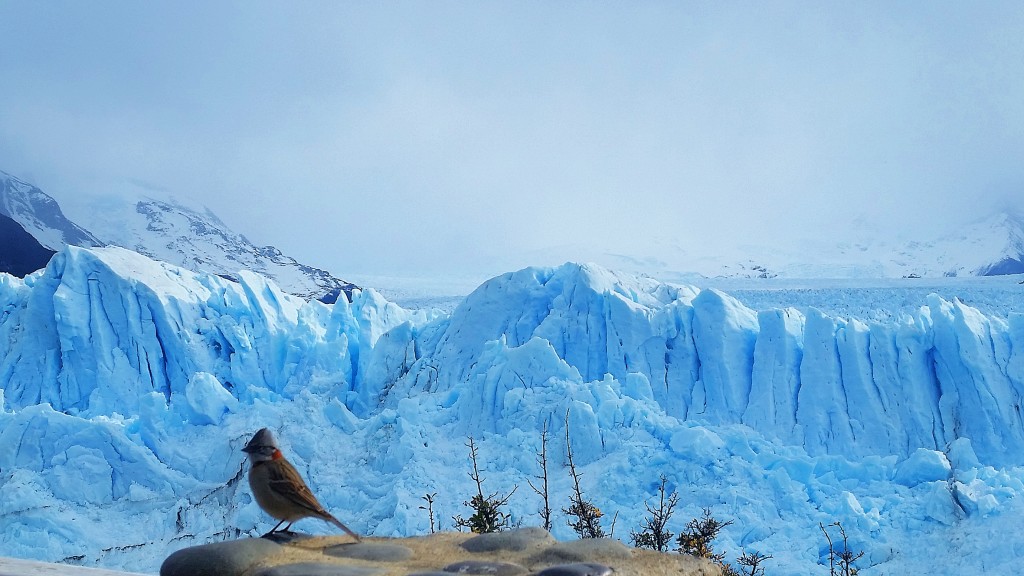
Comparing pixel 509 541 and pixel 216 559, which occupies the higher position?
pixel 216 559

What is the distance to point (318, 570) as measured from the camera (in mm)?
1994

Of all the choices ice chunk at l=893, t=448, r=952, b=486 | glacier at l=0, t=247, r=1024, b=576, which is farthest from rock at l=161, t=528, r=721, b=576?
ice chunk at l=893, t=448, r=952, b=486

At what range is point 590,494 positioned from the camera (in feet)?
33.9

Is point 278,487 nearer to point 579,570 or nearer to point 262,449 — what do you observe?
point 262,449

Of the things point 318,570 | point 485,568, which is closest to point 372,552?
point 318,570

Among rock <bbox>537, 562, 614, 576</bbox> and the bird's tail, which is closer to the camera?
rock <bbox>537, 562, 614, 576</bbox>

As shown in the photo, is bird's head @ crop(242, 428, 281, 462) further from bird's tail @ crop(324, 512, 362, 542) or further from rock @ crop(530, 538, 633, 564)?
rock @ crop(530, 538, 633, 564)

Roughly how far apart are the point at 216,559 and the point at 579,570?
1.11m

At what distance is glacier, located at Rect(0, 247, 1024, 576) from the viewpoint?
1007 cm

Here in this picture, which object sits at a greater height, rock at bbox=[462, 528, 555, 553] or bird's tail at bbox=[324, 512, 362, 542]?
bird's tail at bbox=[324, 512, 362, 542]

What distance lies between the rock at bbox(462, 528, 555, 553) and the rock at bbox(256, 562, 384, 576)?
1.52 feet

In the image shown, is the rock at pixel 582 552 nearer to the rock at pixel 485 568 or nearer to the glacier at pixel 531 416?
the rock at pixel 485 568

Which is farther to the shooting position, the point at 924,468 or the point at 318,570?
the point at 924,468

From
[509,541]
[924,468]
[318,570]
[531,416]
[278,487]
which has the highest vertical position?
[278,487]
